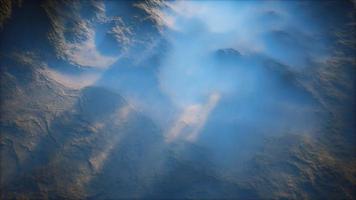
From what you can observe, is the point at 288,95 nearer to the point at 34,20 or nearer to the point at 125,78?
the point at 125,78

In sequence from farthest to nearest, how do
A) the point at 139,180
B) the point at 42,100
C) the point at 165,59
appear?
the point at 165,59 → the point at 42,100 → the point at 139,180

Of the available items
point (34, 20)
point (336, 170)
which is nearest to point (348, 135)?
point (336, 170)

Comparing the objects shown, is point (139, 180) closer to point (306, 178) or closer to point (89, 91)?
point (89, 91)

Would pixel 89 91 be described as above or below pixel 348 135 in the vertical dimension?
above

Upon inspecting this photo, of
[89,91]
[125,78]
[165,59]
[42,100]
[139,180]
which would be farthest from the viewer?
[165,59]

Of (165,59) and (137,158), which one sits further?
(165,59)

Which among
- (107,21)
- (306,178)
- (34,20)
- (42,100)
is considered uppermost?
(107,21)
